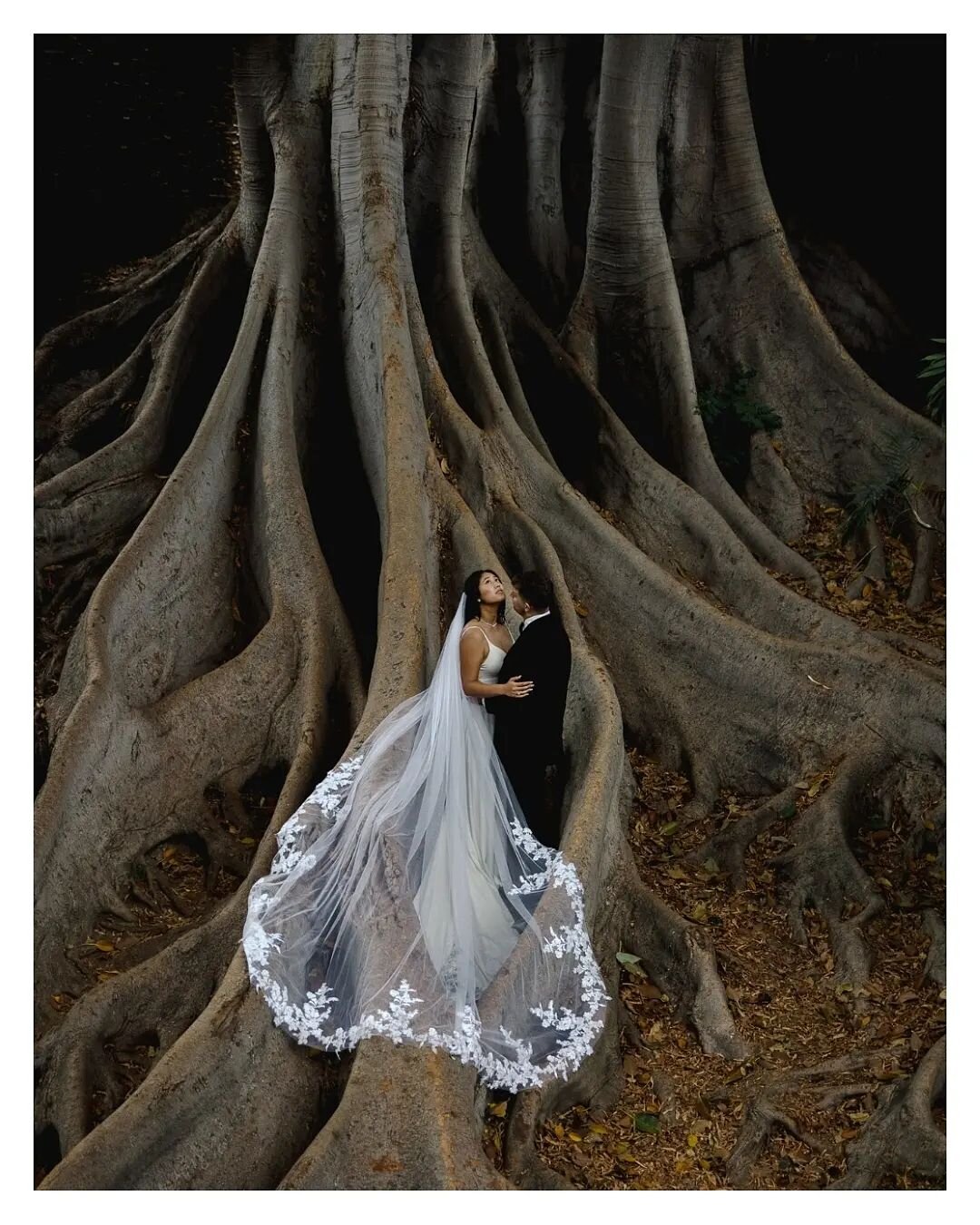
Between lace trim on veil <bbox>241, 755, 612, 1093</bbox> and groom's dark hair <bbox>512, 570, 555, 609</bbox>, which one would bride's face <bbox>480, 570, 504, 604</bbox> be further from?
lace trim on veil <bbox>241, 755, 612, 1093</bbox>

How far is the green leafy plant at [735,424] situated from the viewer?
29.8 ft

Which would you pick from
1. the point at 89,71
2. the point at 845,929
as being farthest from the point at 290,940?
the point at 89,71

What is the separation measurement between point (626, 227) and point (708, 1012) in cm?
613

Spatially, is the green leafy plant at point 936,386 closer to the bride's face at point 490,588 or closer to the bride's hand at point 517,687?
the bride's face at point 490,588

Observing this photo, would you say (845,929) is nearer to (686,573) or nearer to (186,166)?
(686,573)

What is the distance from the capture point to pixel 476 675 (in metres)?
5.40

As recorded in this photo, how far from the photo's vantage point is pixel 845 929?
18.0 ft

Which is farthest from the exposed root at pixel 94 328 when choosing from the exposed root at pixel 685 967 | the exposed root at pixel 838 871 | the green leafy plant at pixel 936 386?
the exposed root at pixel 838 871

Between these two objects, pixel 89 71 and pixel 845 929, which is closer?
pixel 845 929

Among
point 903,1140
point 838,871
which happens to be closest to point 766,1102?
point 903,1140

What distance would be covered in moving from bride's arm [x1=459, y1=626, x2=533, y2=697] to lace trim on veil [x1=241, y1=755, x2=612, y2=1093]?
633 millimetres

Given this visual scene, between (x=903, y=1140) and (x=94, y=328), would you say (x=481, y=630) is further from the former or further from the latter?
(x=94, y=328)

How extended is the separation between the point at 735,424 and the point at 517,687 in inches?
183

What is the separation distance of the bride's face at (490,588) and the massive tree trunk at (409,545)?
0.45 m
